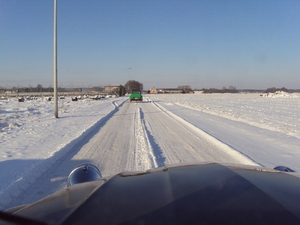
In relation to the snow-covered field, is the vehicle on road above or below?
above

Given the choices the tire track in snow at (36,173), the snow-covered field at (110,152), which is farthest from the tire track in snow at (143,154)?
the tire track in snow at (36,173)

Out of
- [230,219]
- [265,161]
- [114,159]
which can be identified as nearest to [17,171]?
[114,159]

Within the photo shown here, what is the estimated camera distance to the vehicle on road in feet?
5.19

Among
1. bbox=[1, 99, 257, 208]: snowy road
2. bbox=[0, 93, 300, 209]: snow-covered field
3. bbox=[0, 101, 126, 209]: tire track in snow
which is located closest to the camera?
bbox=[0, 101, 126, 209]: tire track in snow

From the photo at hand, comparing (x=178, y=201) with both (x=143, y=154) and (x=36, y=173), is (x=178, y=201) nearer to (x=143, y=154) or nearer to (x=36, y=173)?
(x=36, y=173)

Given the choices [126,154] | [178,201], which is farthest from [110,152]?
[178,201]

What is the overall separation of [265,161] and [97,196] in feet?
19.3

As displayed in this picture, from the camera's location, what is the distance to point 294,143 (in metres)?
9.09

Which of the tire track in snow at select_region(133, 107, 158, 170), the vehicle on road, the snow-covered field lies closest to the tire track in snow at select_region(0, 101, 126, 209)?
the snow-covered field

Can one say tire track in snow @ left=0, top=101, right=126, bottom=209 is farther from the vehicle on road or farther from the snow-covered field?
the vehicle on road

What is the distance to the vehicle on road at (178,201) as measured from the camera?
5.19ft

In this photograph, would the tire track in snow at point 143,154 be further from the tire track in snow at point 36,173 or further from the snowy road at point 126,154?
the tire track in snow at point 36,173

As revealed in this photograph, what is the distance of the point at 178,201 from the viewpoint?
178 cm

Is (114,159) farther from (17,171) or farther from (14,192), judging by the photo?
(14,192)
